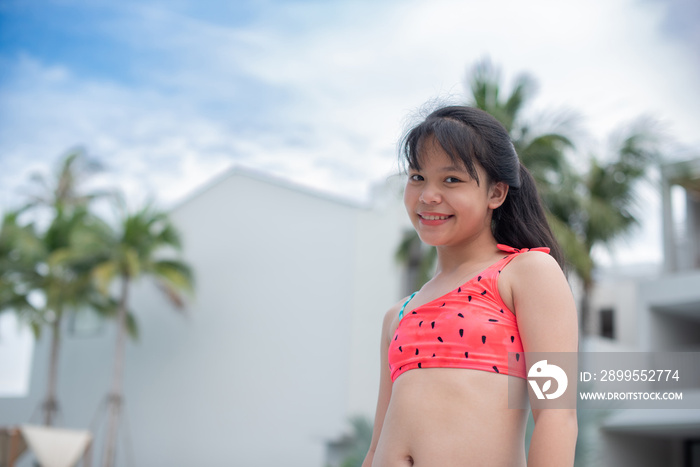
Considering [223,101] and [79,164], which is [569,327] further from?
[223,101]

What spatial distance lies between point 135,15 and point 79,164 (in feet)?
21.3

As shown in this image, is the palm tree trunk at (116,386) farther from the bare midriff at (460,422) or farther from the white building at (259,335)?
the bare midriff at (460,422)

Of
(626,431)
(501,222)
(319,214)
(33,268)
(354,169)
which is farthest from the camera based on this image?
(354,169)

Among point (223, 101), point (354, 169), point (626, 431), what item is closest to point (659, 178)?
point (626, 431)

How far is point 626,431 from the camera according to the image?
43.2 feet

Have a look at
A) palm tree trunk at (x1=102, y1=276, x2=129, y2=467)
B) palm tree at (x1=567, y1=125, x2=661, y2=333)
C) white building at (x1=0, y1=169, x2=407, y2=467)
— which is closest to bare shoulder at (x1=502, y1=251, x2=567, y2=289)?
Answer: white building at (x1=0, y1=169, x2=407, y2=467)

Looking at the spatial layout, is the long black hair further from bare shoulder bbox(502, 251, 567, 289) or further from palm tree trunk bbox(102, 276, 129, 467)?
palm tree trunk bbox(102, 276, 129, 467)

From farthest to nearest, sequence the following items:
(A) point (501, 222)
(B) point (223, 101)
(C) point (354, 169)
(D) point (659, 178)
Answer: (B) point (223, 101) → (C) point (354, 169) → (D) point (659, 178) → (A) point (501, 222)

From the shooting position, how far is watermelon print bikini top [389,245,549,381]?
55.9 inches

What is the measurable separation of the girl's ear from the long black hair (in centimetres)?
1

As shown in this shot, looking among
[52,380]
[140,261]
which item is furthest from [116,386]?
[140,261]

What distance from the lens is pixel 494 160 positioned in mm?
1504

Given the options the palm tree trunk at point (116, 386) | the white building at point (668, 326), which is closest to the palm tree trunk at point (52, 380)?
the palm tree trunk at point (116, 386)

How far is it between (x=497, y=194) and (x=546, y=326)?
0.30 meters
